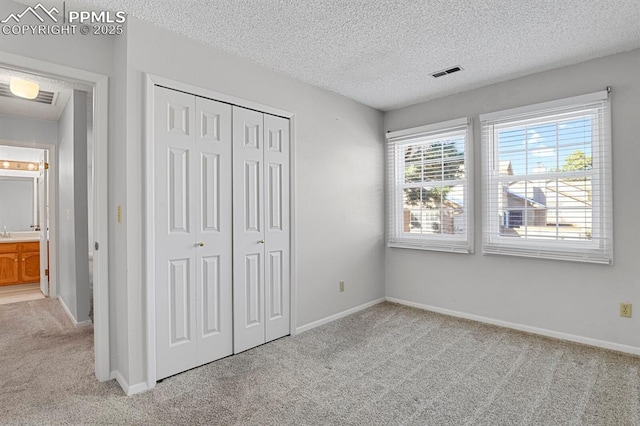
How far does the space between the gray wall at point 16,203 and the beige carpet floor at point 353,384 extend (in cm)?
347

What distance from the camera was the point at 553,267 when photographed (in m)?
3.16

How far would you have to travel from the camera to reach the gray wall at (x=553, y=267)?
2.79m

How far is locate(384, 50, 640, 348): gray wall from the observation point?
2.79m

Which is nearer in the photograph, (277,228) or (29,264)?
(277,228)

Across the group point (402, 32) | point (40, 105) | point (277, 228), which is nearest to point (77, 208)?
point (40, 105)

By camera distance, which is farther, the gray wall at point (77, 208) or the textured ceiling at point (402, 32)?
the gray wall at point (77, 208)

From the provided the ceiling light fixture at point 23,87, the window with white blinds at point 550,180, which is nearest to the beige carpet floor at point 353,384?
the window with white blinds at point 550,180

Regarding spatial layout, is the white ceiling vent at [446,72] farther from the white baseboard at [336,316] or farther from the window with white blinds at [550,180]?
the white baseboard at [336,316]

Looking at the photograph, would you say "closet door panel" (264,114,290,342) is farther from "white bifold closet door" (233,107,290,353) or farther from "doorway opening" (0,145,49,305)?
"doorway opening" (0,145,49,305)

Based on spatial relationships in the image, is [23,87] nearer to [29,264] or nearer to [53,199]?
[53,199]

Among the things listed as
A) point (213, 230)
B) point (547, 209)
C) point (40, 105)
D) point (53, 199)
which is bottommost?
point (213, 230)

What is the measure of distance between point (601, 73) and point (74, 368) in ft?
16.4

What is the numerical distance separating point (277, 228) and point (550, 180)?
2.66 meters

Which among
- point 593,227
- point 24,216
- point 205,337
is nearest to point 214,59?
point 205,337
